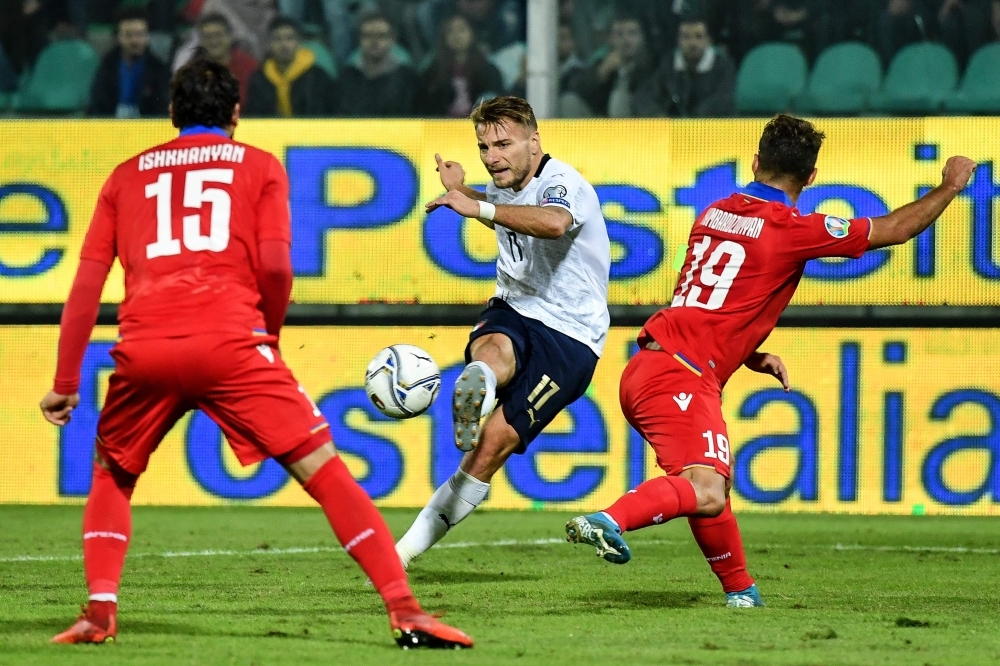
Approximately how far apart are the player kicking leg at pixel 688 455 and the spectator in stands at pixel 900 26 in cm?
560

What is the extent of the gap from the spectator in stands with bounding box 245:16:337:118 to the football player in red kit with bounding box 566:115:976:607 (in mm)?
5785

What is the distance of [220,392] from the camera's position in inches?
172

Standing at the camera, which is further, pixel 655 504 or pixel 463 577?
pixel 463 577

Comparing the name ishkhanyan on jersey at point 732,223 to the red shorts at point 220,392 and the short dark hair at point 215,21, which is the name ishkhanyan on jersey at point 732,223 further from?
the short dark hair at point 215,21

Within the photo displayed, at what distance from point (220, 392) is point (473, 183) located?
5851 mm

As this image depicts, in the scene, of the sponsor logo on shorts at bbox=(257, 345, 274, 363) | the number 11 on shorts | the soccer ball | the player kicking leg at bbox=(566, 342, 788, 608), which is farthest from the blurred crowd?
the sponsor logo on shorts at bbox=(257, 345, 274, 363)

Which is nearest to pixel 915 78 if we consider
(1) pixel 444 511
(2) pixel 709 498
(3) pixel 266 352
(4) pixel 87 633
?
(1) pixel 444 511

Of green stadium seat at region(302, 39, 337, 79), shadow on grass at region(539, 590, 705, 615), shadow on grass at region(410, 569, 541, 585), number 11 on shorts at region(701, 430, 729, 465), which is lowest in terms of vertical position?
shadow on grass at region(410, 569, 541, 585)

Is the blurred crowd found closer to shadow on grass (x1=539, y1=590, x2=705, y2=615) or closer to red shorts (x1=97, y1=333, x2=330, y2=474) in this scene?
shadow on grass (x1=539, y1=590, x2=705, y2=615)

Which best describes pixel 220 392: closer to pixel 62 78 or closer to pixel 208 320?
pixel 208 320

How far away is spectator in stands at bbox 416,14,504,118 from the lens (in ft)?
36.4

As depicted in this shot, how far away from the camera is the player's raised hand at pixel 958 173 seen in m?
5.59

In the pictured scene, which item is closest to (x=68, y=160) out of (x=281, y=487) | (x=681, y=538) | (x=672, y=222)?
(x=281, y=487)

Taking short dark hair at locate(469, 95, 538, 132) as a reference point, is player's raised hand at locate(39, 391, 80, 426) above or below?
below
